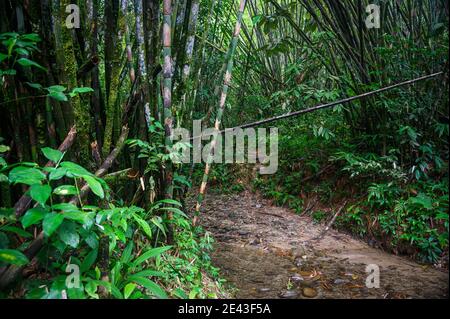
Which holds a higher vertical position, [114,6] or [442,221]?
[114,6]

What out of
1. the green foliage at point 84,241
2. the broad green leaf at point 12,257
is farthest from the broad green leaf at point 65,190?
the broad green leaf at point 12,257

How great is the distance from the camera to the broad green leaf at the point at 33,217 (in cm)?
104

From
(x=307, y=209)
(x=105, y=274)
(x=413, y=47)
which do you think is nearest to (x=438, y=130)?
(x=413, y=47)

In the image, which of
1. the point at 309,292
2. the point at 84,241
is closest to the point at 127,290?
the point at 84,241

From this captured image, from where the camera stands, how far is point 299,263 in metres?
2.49

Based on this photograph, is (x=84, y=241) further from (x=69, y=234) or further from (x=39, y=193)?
(x=39, y=193)

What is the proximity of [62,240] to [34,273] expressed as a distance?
0.38 m

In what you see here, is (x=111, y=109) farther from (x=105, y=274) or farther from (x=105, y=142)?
(x=105, y=274)

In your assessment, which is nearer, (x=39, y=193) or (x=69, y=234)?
(x=39, y=193)

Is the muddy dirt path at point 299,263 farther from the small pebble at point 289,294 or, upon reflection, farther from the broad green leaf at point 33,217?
the broad green leaf at point 33,217

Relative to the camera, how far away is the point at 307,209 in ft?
12.2

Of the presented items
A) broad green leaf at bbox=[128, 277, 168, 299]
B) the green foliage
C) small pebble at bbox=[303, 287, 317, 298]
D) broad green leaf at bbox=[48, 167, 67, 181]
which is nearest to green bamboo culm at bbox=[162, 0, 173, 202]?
the green foliage

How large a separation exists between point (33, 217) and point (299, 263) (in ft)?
6.40

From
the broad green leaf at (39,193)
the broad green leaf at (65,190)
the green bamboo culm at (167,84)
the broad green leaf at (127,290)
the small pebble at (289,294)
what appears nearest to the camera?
the broad green leaf at (39,193)
